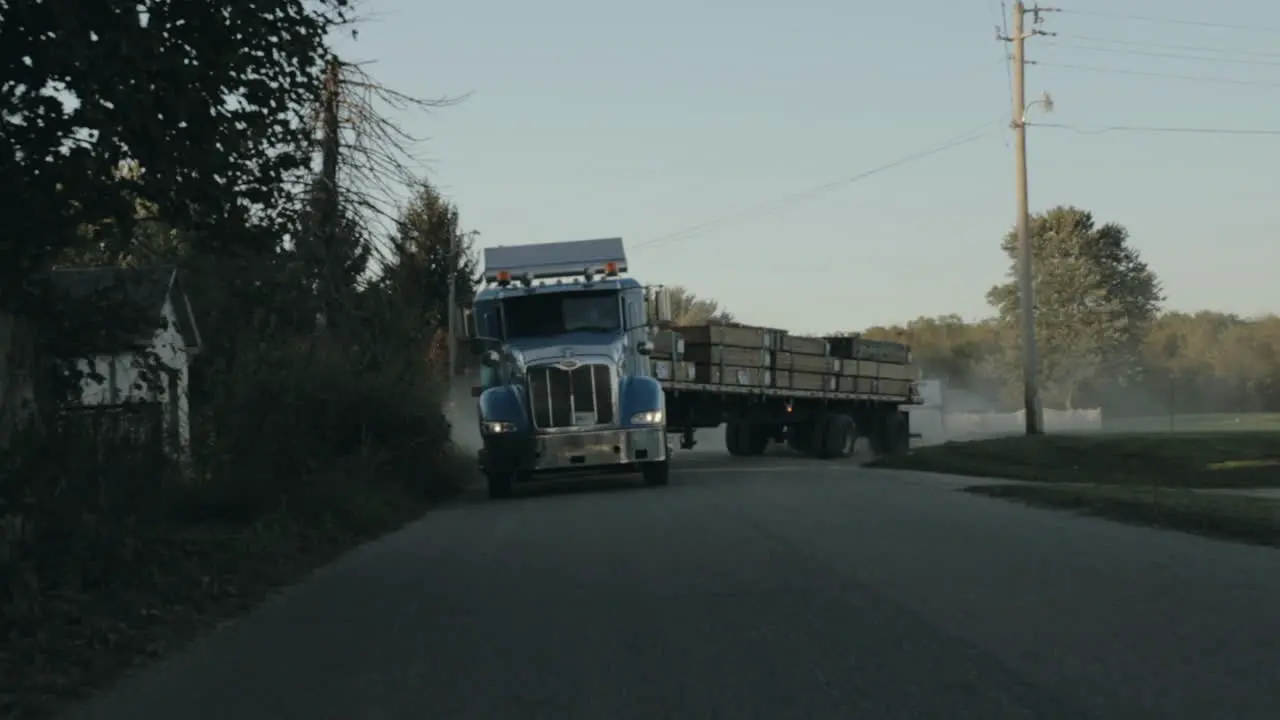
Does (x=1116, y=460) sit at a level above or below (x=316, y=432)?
below

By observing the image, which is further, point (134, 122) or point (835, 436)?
point (835, 436)

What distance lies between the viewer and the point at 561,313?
2416cm

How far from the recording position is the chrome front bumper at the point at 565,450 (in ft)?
74.8

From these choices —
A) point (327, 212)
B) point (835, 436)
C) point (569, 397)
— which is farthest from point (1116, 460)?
point (327, 212)

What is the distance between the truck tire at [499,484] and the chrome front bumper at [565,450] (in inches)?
15.7

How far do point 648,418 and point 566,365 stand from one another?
4.96ft

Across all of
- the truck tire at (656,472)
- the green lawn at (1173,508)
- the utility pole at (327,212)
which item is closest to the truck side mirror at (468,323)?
the utility pole at (327,212)

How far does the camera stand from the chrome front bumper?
22.8m

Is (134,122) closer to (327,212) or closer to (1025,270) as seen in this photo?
(327,212)

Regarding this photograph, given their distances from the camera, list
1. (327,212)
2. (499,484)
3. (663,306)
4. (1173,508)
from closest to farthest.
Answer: (1173,508), (499,484), (663,306), (327,212)

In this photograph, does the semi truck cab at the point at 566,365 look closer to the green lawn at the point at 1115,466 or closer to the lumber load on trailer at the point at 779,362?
the lumber load on trailer at the point at 779,362

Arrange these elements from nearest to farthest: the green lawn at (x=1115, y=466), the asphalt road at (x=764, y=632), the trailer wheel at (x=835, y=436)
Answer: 1. the asphalt road at (x=764, y=632)
2. the green lawn at (x=1115, y=466)
3. the trailer wheel at (x=835, y=436)

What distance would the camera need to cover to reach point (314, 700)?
7.48 m

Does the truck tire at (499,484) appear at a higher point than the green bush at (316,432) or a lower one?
lower
